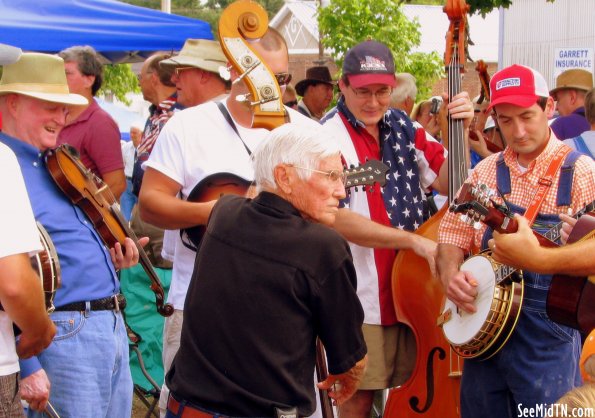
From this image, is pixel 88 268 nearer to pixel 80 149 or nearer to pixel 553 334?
pixel 80 149

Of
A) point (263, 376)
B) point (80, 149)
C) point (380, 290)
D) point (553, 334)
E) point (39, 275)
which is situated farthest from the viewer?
point (80, 149)

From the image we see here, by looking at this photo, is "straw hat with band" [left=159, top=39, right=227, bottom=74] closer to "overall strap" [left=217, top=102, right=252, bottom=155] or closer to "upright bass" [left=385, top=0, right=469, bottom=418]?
"overall strap" [left=217, top=102, right=252, bottom=155]

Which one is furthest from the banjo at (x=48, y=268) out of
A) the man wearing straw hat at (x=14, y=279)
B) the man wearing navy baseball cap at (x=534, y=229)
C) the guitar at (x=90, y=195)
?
the man wearing navy baseball cap at (x=534, y=229)

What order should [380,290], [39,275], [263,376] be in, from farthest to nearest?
1. [380,290]
2. [39,275]
3. [263,376]

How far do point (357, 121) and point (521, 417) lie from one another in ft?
5.82

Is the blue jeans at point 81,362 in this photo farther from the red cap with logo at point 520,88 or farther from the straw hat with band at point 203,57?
the red cap with logo at point 520,88

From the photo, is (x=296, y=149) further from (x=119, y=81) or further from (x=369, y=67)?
(x=119, y=81)

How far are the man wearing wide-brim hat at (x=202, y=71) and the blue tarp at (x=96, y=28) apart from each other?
244 cm

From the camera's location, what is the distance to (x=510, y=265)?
3.36 metres

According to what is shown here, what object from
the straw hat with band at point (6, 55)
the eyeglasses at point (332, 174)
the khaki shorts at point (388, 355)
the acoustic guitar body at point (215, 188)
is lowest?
the khaki shorts at point (388, 355)

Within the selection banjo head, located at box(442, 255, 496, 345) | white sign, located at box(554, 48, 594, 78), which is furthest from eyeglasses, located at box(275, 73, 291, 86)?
white sign, located at box(554, 48, 594, 78)

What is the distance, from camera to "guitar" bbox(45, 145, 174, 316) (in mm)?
3631

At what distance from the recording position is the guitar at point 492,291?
3.38 meters

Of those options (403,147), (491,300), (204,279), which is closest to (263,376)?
(204,279)
